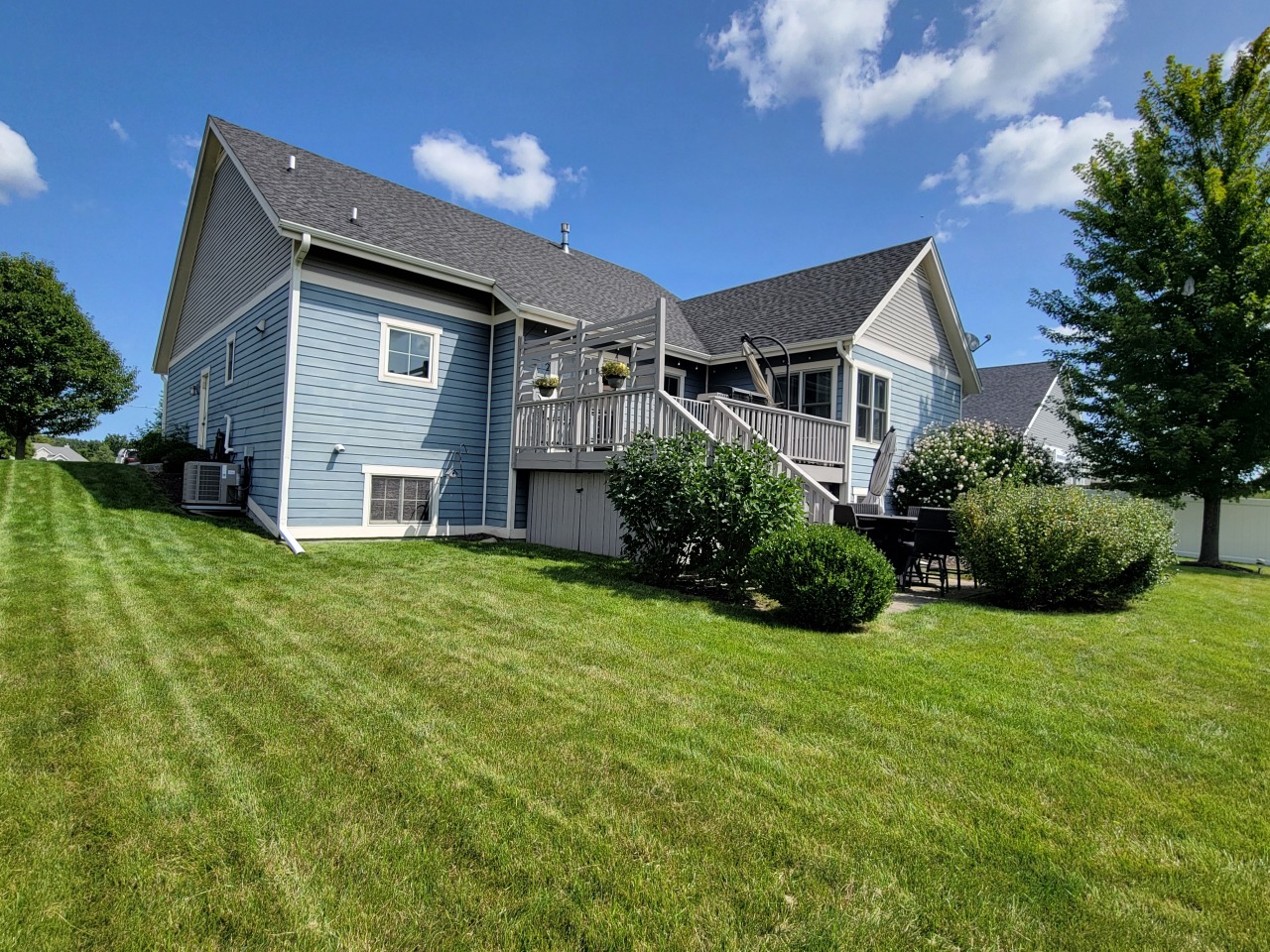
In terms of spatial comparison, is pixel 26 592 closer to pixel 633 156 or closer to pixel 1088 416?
pixel 633 156

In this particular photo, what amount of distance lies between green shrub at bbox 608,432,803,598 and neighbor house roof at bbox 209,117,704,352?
4.74 meters

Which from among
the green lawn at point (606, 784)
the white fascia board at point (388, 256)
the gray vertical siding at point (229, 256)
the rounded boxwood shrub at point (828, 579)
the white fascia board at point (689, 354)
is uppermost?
the gray vertical siding at point (229, 256)

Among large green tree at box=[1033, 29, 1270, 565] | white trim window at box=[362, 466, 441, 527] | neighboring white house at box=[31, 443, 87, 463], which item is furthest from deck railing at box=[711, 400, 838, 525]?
neighboring white house at box=[31, 443, 87, 463]

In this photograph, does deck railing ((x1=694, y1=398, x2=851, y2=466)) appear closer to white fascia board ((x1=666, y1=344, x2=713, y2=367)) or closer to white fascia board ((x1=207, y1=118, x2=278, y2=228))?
white fascia board ((x1=666, y1=344, x2=713, y2=367))

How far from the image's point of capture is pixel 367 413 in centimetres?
1013

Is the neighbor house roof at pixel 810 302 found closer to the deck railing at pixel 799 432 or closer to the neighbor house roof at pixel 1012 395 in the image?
the deck railing at pixel 799 432

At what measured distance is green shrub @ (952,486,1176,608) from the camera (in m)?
6.96

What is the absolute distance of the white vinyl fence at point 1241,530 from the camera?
16.3m

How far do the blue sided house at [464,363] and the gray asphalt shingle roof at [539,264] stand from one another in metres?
0.07

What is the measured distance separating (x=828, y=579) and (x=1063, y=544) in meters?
3.38

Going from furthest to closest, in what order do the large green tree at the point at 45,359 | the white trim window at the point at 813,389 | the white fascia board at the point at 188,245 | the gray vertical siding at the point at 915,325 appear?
the large green tree at the point at 45,359, the gray vertical siding at the point at 915,325, the white fascia board at the point at 188,245, the white trim window at the point at 813,389

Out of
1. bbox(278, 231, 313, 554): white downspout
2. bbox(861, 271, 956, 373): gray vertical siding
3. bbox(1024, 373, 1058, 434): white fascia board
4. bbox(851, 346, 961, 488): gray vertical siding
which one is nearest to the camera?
bbox(278, 231, 313, 554): white downspout

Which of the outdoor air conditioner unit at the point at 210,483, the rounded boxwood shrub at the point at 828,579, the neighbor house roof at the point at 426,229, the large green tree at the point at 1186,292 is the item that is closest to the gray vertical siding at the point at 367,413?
the neighbor house roof at the point at 426,229

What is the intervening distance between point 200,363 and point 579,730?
15.9 m
